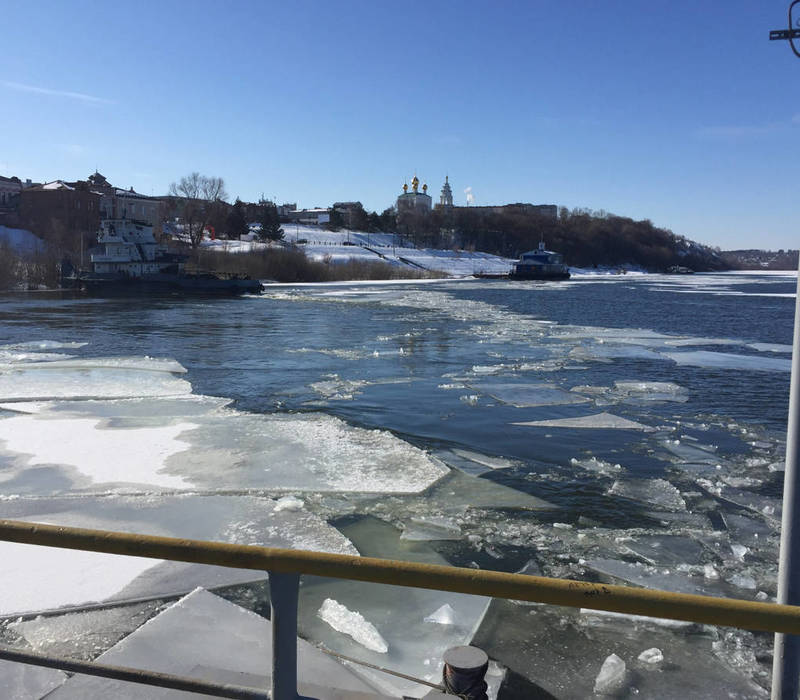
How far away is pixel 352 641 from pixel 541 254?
96078mm

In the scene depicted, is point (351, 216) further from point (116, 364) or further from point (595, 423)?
point (595, 423)

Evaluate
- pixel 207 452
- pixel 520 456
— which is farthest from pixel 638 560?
pixel 207 452

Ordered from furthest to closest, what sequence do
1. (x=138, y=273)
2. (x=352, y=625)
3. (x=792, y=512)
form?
(x=138, y=273) < (x=352, y=625) < (x=792, y=512)

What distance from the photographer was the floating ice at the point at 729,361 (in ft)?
54.5

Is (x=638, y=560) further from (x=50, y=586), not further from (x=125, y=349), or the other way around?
(x=125, y=349)

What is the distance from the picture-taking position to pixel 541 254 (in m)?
96.8

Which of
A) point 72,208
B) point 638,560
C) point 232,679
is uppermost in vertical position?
point 72,208

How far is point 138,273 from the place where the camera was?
52.4 m

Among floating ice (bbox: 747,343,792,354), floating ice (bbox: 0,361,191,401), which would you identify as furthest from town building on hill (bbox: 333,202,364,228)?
floating ice (bbox: 0,361,191,401)

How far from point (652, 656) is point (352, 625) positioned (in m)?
1.75

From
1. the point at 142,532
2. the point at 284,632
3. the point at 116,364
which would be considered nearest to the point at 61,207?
the point at 116,364

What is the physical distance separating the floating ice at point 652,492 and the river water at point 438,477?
0.03m

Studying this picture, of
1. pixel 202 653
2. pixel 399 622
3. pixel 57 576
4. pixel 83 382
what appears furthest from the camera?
pixel 83 382

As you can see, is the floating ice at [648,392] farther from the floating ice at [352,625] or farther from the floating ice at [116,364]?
the floating ice at [116,364]
